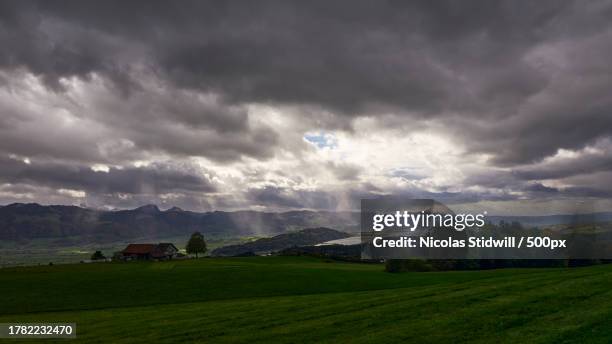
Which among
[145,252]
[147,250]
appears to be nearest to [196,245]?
[147,250]

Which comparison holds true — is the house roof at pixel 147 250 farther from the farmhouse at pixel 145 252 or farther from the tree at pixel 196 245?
the tree at pixel 196 245

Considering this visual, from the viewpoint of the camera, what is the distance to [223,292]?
62969 millimetres

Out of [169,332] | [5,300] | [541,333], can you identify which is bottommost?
[5,300]

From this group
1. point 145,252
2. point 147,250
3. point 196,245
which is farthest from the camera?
point 147,250

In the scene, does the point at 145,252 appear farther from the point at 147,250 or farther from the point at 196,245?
the point at 196,245

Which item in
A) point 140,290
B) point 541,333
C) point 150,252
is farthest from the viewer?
point 150,252

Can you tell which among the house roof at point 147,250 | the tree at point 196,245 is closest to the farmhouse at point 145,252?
the house roof at point 147,250

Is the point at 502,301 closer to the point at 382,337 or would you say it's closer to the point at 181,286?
the point at 382,337

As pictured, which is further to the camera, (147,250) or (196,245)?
(147,250)

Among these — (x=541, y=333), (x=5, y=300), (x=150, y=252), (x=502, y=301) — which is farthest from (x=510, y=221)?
(x=150, y=252)

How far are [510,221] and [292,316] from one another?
95.6m

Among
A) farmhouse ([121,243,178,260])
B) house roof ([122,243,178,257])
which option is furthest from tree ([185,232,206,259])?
house roof ([122,243,178,257])

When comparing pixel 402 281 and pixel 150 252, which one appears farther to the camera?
pixel 150 252

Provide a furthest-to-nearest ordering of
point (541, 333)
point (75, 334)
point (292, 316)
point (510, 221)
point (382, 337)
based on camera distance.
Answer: point (510, 221), point (75, 334), point (292, 316), point (382, 337), point (541, 333)
